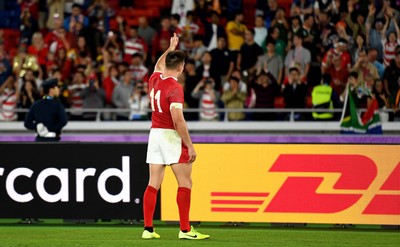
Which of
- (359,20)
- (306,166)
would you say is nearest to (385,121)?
(359,20)

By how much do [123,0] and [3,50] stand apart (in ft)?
10.9

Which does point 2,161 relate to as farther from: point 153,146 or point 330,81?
point 330,81

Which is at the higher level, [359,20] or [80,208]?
[359,20]

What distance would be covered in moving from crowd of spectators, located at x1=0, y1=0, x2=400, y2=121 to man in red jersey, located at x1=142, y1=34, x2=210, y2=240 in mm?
7769

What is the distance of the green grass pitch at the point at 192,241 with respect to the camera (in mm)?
14539

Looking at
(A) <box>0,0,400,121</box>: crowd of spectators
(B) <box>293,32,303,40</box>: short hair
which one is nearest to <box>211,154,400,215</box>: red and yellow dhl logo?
(A) <box>0,0,400,121</box>: crowd of spectators

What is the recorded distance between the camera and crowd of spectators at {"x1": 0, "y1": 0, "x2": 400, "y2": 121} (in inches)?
939

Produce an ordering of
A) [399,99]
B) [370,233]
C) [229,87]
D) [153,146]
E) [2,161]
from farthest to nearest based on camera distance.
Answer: [229,87] → [399,99] → [2,161] → [370,233] → [153,146]

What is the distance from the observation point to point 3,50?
89.6 feet

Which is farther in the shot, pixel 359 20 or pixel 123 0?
pixel 123 0

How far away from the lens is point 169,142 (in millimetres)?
14742

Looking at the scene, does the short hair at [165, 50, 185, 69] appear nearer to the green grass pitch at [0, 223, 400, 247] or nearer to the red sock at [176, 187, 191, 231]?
the red sock at [176, 187, 191, 231]

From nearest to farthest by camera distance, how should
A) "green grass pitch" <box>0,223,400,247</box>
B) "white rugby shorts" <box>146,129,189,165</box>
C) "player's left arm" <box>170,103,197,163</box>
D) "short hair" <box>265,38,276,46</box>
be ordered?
1. "player's left arm" <box>170,103,197,163</box>
2. "green grass pitch" <box>0,223,400,247</box>
3. "white rugby shorts" <box>146,129,189,165</box>
4. "short hair" <box>265,38,276,46</box>

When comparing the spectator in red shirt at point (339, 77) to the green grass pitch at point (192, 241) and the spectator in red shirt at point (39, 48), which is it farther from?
the green grass pitch at point (192, 241)
